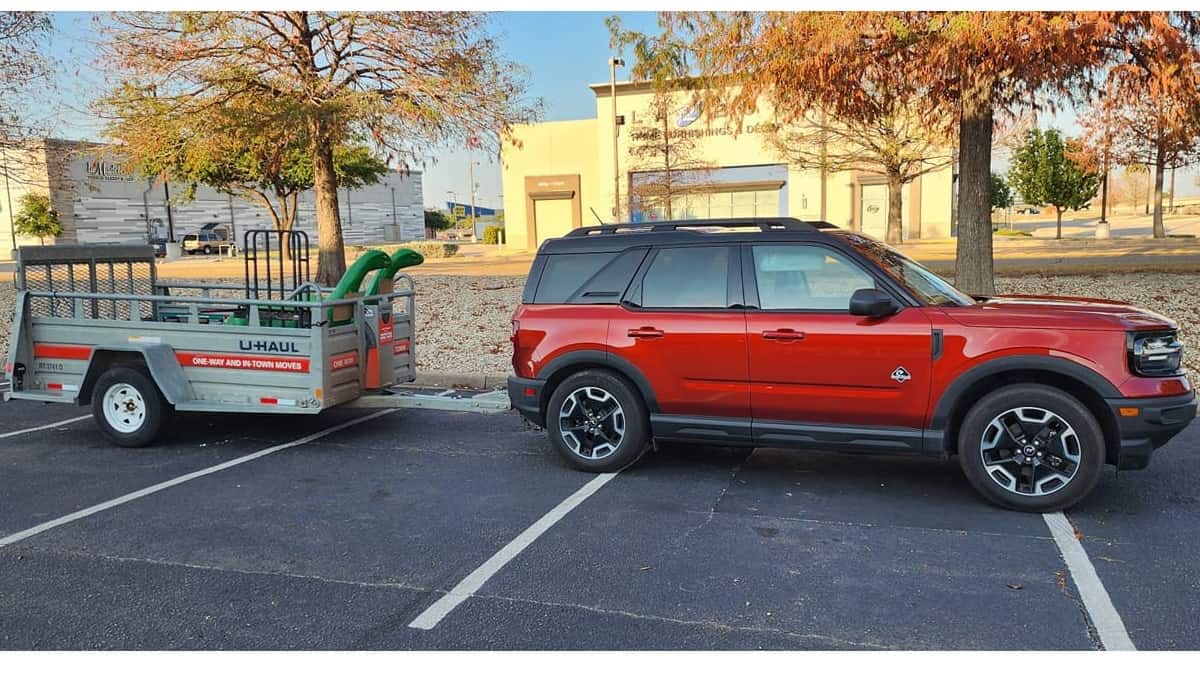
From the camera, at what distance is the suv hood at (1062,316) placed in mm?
5207

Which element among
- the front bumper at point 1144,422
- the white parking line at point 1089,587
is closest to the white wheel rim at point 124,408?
the white parking line at point 1089,587

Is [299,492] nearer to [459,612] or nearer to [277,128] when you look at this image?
[459,612]

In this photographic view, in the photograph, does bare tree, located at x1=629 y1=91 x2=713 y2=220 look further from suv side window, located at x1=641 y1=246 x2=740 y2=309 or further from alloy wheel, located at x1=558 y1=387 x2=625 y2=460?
alloy wheel, located at x1=558 y1=387 x2=625 y2=460

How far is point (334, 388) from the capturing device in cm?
707

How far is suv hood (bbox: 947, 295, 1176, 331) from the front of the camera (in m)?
5.21

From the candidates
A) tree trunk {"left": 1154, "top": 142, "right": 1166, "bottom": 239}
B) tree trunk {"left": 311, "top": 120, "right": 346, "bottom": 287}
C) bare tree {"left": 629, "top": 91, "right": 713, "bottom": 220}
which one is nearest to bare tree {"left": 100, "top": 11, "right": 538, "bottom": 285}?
tree trunk {"left": 311, "top": 120, "right": 346, "bottom": 287}

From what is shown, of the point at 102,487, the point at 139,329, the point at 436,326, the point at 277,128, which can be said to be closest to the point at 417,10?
the point at 277,128

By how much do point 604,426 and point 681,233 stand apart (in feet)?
4.81

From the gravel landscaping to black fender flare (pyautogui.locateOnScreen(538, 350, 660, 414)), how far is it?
11.9ft

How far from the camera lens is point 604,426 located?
6.35m

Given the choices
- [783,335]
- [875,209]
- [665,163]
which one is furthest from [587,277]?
[875,209]

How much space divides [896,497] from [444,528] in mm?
2801

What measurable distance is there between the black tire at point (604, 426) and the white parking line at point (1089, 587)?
2.56m

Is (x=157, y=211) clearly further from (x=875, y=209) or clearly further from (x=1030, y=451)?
(x=1030, y=451)
